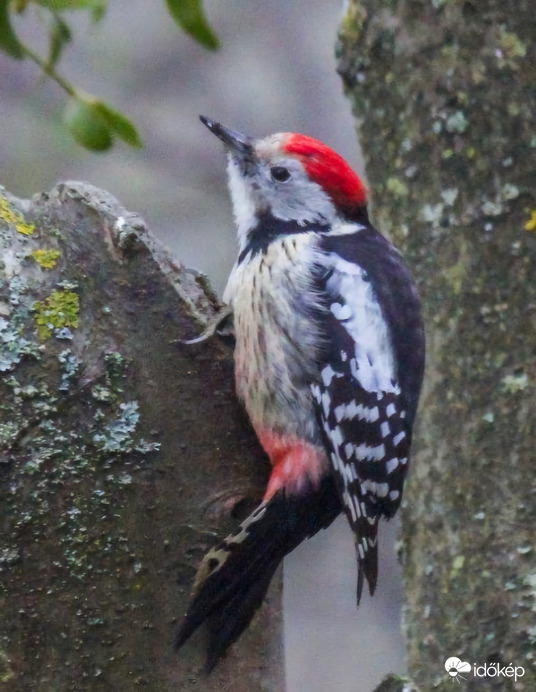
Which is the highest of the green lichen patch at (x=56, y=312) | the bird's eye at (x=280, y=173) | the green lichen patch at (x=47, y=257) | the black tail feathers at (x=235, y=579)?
the bird's eye at (x=280, y=173)

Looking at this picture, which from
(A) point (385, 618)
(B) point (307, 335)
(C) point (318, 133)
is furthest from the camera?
(A) point (385, 618)

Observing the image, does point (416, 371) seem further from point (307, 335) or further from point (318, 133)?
point (318, 133)

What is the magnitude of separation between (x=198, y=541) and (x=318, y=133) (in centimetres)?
71

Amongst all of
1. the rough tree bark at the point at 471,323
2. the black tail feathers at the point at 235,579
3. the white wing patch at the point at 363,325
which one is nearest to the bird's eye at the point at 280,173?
the white wing patch at the point at 363,325

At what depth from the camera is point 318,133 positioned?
1.25 metres

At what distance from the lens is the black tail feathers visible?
0.80m

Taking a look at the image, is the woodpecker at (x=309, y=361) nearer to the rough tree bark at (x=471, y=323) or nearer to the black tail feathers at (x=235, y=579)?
the black tail feathers at (x=235, y=579)

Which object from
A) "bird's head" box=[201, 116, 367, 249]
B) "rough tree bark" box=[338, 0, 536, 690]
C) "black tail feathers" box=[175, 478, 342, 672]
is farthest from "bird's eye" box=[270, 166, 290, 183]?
"black tail feathers" box=[175, 478, 342, 672]

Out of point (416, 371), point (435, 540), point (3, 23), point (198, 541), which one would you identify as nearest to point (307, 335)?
point (416, 371)

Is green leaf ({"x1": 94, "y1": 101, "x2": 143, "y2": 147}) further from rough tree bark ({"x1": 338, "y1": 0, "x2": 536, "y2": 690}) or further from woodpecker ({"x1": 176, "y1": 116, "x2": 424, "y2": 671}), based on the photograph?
rough tree bark ({"x1": 338, "y1": 0, "x2": 536, "y2": 690})

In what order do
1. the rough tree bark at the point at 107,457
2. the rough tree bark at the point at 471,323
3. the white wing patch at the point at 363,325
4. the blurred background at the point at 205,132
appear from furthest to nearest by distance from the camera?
the blurred background at the point at 205,132 → the rough tree bark at the point at 471,323 → the white wing patch at the point at 363,325 → the rough tree bark at the point at 107,457

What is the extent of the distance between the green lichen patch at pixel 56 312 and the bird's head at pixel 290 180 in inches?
10.5

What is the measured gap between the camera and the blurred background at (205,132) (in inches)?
51.5

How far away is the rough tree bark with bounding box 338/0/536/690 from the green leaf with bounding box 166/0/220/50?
0.30 metres
